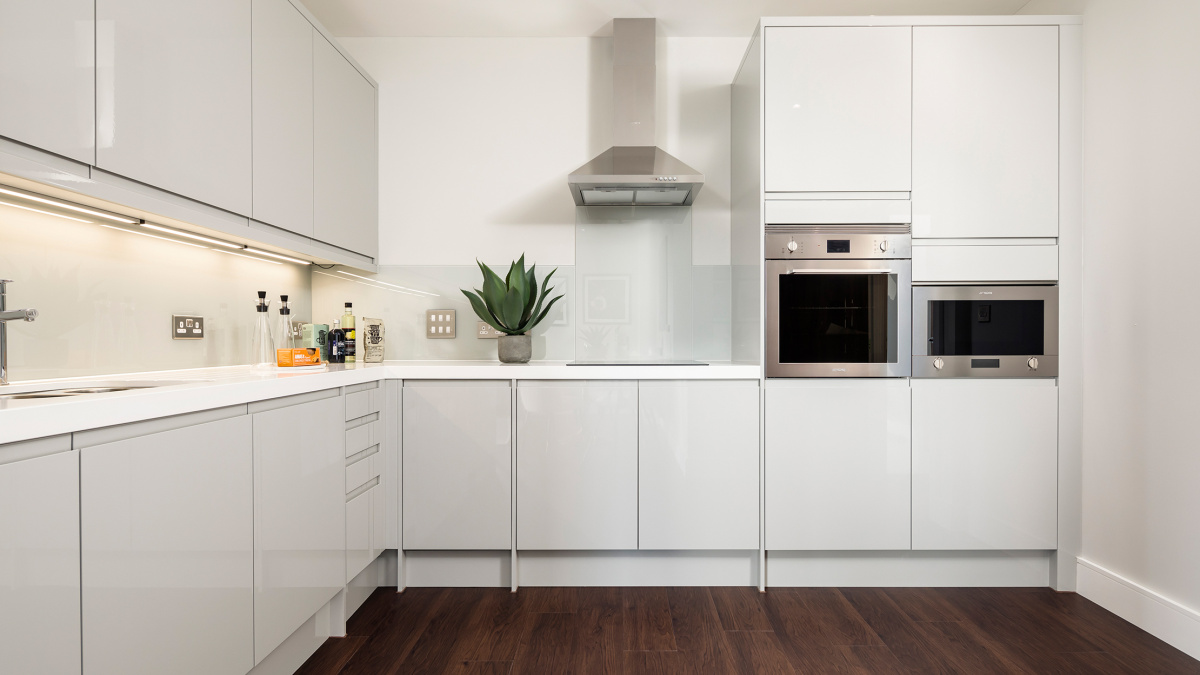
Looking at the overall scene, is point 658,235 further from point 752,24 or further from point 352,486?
point 352,486

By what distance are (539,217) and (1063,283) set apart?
7.39ft

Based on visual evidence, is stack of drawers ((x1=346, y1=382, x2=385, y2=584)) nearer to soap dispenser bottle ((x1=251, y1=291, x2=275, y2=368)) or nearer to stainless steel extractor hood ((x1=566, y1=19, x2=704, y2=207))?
soap dispenser bottle ((x1=251, y1=291, x2=275, y2=368))

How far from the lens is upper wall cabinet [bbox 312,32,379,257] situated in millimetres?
2180

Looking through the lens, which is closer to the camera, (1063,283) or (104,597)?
(104,597)

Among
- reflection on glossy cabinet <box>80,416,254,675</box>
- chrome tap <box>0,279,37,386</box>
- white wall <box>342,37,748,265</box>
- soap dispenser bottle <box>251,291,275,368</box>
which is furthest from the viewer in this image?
white wall <box>342,37,748,265</box>

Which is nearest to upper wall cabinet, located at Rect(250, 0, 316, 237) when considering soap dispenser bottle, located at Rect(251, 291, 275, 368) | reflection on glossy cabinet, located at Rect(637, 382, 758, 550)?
soap dispenser bottle, located at Rect(251, 291, 275, 368)

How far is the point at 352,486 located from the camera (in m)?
1.98

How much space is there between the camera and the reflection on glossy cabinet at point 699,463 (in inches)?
88.4

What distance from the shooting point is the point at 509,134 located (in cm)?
281

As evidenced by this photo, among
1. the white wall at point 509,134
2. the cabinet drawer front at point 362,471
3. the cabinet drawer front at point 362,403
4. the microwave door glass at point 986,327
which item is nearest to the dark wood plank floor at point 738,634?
the cabinet drawer front at point 362,471

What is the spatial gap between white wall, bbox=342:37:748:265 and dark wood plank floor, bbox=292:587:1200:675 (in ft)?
5.12

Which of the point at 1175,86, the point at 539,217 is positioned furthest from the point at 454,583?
the point at 1175,86

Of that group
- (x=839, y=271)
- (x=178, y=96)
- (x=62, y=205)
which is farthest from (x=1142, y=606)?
(x=62, y=205)

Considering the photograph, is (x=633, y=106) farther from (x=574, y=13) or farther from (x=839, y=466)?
(x=839, y=466)
